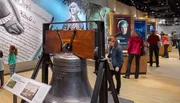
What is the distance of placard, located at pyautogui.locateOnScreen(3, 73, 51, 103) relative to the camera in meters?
1.35

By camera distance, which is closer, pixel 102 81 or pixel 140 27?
pixel 102 81

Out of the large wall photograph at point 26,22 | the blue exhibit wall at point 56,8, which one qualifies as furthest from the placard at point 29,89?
the blue exhibit wall at point 56,8

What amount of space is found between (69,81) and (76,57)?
0.65 ft

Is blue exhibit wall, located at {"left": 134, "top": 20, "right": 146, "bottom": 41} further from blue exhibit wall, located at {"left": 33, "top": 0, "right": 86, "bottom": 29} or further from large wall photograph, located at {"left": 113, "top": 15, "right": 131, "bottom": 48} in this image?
blue exhibit wall, located at {"left": 33, "top": 0, "right": 86, "bottom": 29}

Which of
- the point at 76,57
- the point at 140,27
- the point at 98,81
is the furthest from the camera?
the point at 140,27

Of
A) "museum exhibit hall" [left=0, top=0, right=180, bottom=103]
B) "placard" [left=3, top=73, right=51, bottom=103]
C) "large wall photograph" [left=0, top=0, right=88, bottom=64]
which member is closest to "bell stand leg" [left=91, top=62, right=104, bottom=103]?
"museum exhibit hall" [left=0, top=0, right=180, bottom=103]

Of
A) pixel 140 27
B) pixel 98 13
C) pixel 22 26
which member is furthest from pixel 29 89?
pixel 98 13

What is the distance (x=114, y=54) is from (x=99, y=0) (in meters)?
8.16

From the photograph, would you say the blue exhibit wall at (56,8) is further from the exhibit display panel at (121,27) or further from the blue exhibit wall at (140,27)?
the blue exhibit wall at (140,27)

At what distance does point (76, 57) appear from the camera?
1358 mm

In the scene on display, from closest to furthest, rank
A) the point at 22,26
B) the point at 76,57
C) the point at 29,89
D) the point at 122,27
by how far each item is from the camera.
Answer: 1. the point at 76,57
2. the point at 29,89
3. the point at 22,26
4. the point at 122,27

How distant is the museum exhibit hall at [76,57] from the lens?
4.42 feet

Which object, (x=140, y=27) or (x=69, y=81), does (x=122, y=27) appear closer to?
(x=140, y=27)

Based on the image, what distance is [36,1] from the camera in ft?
24.3
